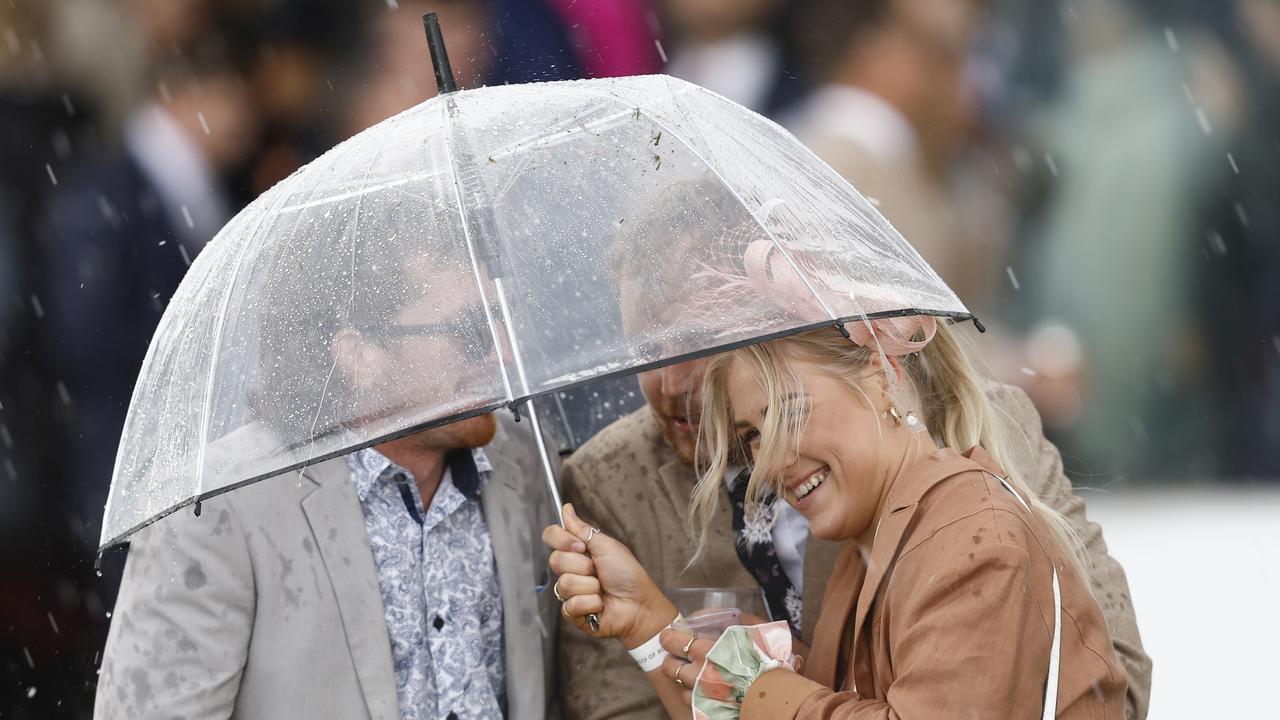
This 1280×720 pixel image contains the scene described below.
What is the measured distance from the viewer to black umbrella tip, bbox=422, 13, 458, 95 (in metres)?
2.14

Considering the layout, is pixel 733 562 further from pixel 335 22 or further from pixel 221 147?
pixel 335 22

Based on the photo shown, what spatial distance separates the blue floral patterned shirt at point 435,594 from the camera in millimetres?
2500

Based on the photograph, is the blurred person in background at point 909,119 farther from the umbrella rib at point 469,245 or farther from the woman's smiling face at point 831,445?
the umbrella rib at point 469,245

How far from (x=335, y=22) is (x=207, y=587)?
2.59 m

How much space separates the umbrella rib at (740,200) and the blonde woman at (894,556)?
0.39 feet

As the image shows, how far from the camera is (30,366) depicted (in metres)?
3.51

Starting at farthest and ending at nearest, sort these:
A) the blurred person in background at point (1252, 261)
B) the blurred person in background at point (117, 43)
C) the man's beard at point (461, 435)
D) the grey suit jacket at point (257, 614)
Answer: the blurred person in background at point (1252, 261) → the blurred person in background at point (117, 43) → the man's beard at point (461, 435) → the grey suit jacket at point (257, 614)

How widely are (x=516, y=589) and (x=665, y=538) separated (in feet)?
1.10

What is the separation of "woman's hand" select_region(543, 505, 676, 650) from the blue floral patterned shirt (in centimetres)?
39

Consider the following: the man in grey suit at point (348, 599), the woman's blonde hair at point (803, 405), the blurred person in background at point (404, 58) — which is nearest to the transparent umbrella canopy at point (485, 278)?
the woman's blonde hair at point (803, 405)

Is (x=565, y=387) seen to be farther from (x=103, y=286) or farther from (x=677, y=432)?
(x=103, y=286)

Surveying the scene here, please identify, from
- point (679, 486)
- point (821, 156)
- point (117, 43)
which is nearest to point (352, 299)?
point (679, 486)

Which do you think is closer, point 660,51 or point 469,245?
point 469,245

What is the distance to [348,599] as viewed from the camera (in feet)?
7.98
